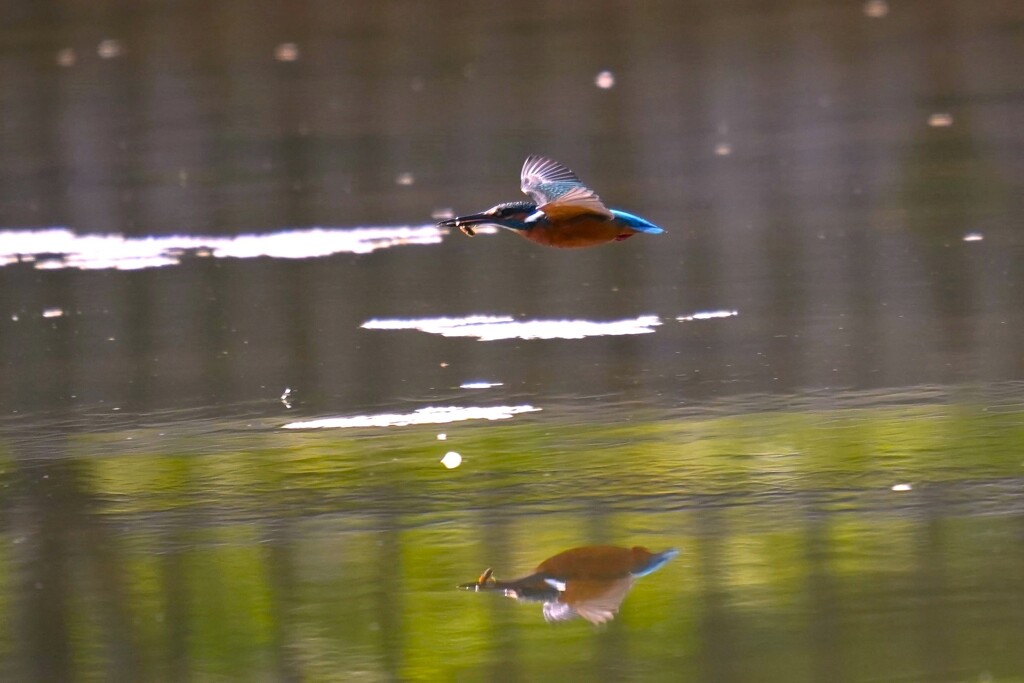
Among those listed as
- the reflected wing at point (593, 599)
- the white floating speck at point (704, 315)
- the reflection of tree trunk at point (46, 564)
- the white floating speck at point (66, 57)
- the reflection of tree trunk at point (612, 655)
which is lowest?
the reflection of tree trunk at point (612, 655)

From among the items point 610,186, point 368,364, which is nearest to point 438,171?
point 610,186

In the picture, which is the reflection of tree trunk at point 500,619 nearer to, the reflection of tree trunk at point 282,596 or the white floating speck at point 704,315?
the reflection of tree trunk at point 282,596

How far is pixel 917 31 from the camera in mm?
14234

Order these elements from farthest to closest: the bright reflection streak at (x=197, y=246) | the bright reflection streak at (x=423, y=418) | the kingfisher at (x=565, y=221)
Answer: the bright reflection streak at (x=197, y=246), the bright reflection streak at (x=423, y=418), the kingfisher at (x=565, y=221)

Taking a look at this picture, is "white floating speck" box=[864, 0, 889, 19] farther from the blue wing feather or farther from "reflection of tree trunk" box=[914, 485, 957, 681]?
"reflection of tree trunk" box=[914, 485, 957, 681]

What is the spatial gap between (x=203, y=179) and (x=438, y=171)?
1.54 meters

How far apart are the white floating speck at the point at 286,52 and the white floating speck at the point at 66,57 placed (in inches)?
70.6

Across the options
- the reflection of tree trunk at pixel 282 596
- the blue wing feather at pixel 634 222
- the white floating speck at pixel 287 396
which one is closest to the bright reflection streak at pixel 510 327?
the white floating speck at pixel 287 396

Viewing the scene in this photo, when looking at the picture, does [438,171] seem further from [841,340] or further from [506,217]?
[506,217]

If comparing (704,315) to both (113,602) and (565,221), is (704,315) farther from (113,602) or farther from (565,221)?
(113,602)

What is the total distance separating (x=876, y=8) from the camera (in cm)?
1520

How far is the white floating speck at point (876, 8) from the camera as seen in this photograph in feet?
49.1

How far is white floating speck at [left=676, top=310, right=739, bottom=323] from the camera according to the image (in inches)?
291

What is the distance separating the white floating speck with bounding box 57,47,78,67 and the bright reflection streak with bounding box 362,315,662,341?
902 cm
